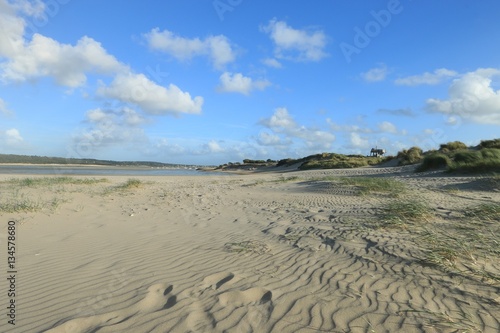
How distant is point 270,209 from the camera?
10.1 m

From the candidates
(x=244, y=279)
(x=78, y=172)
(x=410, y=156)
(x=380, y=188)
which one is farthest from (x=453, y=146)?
(x=78, y=172)

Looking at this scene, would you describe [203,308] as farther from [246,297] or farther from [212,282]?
[212,282]

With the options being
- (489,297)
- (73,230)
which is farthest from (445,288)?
(73,230)

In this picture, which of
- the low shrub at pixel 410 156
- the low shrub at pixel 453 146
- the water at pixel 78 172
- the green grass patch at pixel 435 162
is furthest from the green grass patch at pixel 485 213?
the water at pixel 78 172

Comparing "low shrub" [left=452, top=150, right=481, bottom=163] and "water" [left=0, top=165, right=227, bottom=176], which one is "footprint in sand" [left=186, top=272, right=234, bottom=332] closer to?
"low shrub" [left=452, top=150, right=481, bottom=163]

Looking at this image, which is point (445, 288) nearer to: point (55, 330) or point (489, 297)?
point (489, 297)

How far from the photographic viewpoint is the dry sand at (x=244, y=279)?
308cm

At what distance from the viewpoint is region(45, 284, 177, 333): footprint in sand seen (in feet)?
10.2

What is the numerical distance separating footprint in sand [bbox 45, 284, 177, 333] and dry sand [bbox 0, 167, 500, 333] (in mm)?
11

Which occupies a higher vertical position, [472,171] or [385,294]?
[472,171]

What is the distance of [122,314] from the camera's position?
3320mm

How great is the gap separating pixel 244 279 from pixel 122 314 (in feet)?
4.83

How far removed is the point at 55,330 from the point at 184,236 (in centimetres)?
381

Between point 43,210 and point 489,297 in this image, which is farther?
point 43,210
